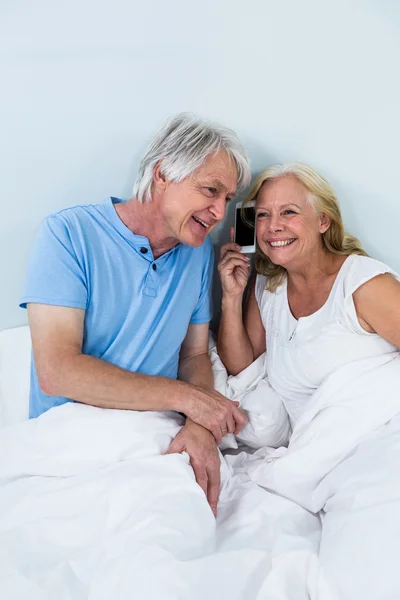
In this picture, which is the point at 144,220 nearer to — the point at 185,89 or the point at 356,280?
the point at 185,89

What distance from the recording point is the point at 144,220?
1.40 m

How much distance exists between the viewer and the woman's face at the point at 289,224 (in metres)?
1.44

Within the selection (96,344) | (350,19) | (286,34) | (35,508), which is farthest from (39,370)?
(350,19)

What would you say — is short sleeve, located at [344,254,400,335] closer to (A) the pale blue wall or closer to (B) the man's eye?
(A) the pale blue wall

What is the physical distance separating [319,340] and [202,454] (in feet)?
1.37

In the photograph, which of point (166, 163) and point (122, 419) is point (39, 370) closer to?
point (122, 419)

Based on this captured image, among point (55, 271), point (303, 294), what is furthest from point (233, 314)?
point (55, 271)

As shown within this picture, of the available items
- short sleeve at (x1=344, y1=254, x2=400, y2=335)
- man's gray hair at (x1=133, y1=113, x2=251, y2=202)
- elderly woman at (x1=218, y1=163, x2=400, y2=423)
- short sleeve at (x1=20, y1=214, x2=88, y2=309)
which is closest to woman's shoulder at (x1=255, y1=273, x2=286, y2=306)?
elderly woman at (x1=218, y1=163, x2=400, y2=423)

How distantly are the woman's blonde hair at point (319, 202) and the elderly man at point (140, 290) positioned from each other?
0.12 meters

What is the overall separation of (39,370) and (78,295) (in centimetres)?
19

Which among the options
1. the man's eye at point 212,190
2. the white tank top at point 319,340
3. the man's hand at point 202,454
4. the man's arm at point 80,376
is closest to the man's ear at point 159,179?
the man's eye at point 212,190

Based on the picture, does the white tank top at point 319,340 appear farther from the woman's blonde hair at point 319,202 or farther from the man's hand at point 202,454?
the man's hand at point 202,454

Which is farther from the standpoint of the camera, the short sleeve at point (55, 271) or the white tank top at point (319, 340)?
the white tank top at point (319, 340)

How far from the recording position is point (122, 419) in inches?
49.8
